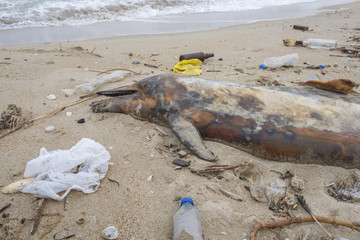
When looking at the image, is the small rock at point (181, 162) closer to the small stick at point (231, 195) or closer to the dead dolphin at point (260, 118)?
the dead dolphin at point (260, 118)

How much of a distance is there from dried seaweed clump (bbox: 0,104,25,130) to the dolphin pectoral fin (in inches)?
81.0

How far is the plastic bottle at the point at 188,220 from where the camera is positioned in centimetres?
186

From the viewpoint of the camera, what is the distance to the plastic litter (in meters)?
4.42

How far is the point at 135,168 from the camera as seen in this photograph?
2.62 meters

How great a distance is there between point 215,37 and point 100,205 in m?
6.92

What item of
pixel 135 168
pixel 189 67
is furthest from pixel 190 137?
pixel 189 67

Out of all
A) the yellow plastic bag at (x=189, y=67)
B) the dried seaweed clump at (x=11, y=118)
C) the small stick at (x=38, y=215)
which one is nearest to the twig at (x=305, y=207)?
the small stick at (x=38, y=215)

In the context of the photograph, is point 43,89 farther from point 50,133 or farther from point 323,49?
point 323,49

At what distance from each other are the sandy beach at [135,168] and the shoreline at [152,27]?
7.78 feet

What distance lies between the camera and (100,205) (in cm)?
215

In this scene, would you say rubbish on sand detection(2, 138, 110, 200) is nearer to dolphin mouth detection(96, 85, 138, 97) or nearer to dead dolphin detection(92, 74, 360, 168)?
dead dolphin detection(92, 74, 360, 168)

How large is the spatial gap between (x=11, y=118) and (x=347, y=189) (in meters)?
4.04

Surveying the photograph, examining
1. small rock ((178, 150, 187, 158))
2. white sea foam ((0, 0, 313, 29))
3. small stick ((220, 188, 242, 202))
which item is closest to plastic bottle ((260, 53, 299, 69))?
small rock ((178, 150, 187, 158))

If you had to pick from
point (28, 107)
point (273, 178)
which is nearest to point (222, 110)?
point (273, 178)
